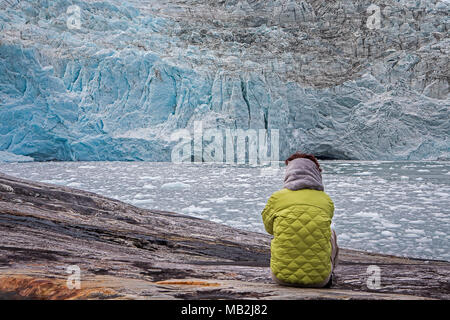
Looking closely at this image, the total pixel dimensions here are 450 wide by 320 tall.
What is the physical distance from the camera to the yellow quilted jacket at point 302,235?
1.39 meters

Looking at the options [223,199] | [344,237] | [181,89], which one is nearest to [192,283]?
[344,237]

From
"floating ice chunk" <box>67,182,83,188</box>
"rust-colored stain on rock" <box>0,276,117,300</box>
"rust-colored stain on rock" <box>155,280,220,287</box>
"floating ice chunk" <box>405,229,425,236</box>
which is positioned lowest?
"floating ice chunk" <box>405,229,425,236</box>

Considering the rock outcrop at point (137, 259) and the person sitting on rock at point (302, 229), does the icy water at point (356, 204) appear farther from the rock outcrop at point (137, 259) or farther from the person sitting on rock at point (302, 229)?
the person sitting on rock at point (302, 229)

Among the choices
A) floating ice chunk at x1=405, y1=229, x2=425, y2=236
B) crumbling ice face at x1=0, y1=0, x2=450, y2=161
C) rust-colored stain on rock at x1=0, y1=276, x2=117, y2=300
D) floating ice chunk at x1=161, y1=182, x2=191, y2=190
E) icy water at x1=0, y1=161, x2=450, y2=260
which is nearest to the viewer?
rust-colored stain on rock at x1=0, y1=276, x2=117, y2=300

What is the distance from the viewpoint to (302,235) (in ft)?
4.55

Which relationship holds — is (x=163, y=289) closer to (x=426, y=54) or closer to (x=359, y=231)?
(x=359, y=231)

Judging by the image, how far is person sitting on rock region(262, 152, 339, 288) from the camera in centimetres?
139

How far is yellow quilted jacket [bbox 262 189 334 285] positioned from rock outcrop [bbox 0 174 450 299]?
76 millimetres

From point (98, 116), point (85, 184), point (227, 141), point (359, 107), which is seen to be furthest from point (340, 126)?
point (85, 184)

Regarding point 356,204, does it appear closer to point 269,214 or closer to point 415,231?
point 415,231

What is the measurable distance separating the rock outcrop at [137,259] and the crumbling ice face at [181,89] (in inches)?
517

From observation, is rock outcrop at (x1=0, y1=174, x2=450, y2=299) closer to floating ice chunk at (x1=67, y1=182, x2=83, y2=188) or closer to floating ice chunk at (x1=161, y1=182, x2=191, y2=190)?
floating ice chunk at (x1=161, y1=182, x2=191, y2=190)

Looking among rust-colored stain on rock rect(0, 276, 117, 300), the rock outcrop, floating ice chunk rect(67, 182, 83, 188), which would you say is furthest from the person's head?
floating ice chunk rect(67, 182, 83, 188)

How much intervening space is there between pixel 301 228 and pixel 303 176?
0.66 feet
